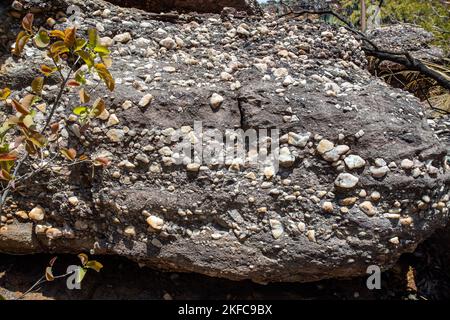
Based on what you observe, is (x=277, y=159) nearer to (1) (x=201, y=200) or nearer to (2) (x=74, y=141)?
(1) (x=201, y=200)

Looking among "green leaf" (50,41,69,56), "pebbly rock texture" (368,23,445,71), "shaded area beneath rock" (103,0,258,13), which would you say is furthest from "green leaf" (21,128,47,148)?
"pebbly rock texture" (368,23,445,71)

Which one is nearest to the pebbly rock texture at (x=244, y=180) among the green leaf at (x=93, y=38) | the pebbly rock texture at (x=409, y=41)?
the green leaf at (x=93, y=38)

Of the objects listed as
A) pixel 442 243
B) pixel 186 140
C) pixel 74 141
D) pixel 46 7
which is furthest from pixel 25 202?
pixel 442 243

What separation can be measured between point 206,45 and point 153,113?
463 mm

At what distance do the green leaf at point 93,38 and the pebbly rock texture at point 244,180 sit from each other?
1.73ft

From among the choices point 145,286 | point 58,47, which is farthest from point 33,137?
point 145,286

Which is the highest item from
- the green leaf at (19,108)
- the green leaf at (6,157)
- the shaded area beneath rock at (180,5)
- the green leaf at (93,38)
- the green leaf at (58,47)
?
the green leaf at (93,38)

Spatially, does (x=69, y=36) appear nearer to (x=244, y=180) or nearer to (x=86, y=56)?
(x=86, y=56)

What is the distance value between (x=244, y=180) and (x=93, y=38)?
76 centimetres

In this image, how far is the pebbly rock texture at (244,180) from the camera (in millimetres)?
1628

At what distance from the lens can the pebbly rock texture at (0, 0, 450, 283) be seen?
163 cm

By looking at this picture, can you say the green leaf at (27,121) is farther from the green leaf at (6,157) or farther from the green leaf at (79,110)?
the green leaf at (79,110)

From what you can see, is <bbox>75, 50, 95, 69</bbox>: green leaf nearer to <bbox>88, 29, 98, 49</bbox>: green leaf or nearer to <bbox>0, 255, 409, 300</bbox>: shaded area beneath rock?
<bbox>88, 29, 98, 49</bbox>: green leaf

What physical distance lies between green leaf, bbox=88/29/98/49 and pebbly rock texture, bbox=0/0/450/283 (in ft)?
1.73
